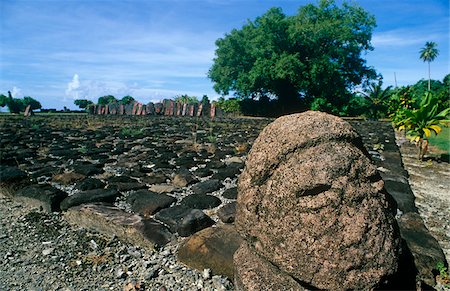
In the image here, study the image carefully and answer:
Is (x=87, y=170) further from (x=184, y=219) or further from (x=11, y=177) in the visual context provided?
(x=184, y=219)

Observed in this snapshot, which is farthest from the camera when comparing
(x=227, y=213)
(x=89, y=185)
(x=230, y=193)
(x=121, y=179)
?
(x=121, y=179)

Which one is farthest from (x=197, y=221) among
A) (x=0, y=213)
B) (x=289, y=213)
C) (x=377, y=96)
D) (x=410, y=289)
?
(x=377, y=96)

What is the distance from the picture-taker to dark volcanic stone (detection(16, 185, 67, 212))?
472 cm

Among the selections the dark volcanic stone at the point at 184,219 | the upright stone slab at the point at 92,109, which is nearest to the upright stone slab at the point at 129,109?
the upright stone slab at the point at 92,109

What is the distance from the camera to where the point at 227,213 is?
4.45 m

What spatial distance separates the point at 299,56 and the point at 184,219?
2670 centimetres

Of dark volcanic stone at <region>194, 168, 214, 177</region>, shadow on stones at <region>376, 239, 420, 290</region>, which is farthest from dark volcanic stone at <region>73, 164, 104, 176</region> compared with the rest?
shadow on stones at <region>376, 239, 420, 290</region>

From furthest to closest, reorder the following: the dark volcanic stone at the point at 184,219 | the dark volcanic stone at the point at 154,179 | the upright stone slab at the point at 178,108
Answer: the upright stone slab at the point at 178,108
the dark volcanic stone at the point at 154,179
the dark volcanic stone at the point at 184,219

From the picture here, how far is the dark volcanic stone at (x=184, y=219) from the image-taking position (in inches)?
158

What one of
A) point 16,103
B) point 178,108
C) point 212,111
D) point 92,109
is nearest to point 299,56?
point 212,111

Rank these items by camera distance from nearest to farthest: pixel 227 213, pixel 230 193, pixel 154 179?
pixel 227 213 → pixel 230 193 → pixel 154 179

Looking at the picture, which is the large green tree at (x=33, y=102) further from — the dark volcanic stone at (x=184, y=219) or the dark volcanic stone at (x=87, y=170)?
the dark volcanic stone at (x=184, y=219)

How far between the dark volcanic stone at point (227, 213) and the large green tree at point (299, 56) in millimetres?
22696

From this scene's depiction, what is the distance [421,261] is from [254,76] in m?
25.4
